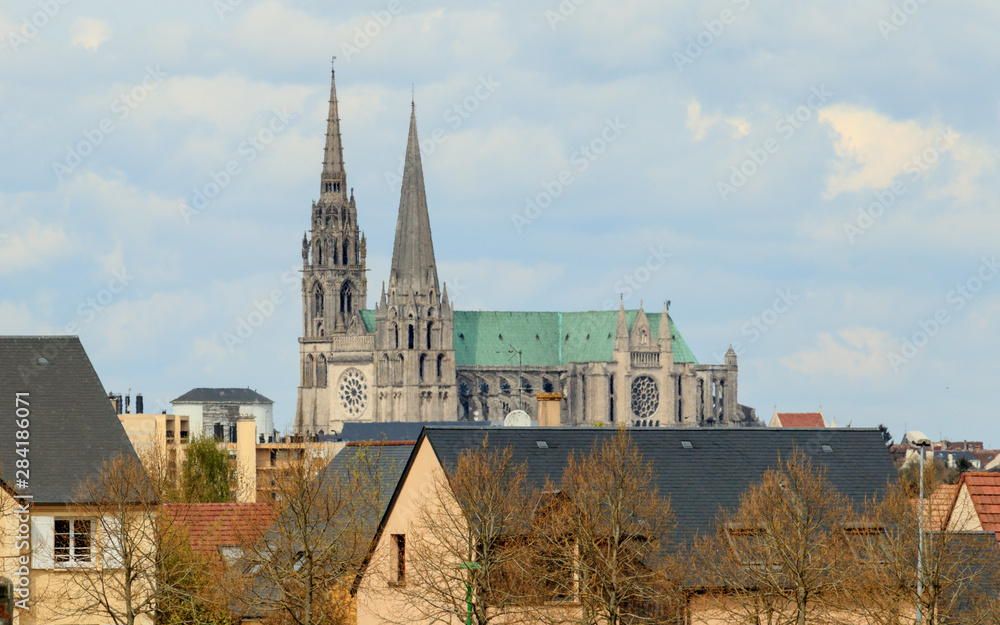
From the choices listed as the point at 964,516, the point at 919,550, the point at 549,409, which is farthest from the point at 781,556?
the point at 549,409

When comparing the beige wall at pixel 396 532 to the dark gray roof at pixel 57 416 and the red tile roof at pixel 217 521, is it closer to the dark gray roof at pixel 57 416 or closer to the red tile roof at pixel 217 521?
the red tile roof at pixel 217 521

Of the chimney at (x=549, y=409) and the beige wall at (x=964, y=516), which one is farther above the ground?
the chimney at (x=549, y=409)

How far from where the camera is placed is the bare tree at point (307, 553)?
132 ft

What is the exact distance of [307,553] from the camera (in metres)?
40.0

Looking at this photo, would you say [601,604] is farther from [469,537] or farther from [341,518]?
[341,518]

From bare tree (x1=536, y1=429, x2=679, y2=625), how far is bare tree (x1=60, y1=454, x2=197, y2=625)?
309 inches

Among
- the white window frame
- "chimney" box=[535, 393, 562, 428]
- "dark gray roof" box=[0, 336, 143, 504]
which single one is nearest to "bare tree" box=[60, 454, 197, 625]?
the white window frame

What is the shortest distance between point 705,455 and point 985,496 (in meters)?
5.80

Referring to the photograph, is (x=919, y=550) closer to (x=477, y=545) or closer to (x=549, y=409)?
(x=477, y=545)

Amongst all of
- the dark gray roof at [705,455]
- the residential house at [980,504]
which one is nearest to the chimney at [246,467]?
the dark gray roof at [705,455]

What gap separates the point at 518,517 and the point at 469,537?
1.10 meters

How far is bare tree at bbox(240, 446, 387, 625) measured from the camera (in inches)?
1588

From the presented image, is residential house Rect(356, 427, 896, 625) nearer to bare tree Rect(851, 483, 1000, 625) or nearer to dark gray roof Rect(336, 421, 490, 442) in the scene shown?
bare tree Rect(851, 483, 1000, 625)

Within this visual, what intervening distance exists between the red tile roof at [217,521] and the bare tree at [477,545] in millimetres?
8067
